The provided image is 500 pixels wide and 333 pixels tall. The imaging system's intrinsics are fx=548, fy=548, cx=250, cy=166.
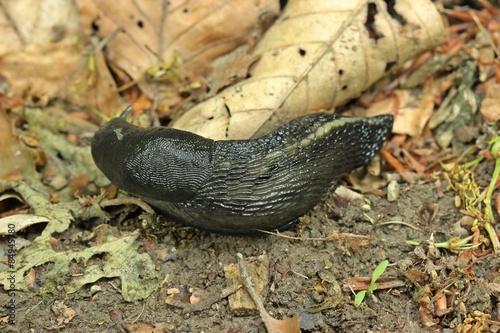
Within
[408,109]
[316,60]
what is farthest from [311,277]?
[408,109]

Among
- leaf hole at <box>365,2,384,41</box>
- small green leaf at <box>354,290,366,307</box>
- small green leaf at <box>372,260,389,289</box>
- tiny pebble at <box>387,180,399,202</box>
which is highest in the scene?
leaf hole at <box>365,2,384,41</box>

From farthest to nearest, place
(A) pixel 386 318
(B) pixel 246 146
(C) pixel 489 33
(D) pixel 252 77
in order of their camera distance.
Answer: (C) pixel 489 33
(D) pixel 252 77
(B) pixel 246 146
(A) pixel 386 318

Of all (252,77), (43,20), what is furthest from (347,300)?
(43,20)

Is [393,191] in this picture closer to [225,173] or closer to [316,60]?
[316,60]

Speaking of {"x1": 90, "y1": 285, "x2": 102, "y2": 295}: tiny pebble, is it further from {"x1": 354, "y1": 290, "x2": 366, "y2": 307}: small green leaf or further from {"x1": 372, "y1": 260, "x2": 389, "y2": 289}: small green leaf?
{"x1": 372, "y1": 260, "x2": 389, "y2": 289}: small green leaf

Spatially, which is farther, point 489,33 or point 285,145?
point 489,33

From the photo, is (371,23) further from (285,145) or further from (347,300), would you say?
(347,300)

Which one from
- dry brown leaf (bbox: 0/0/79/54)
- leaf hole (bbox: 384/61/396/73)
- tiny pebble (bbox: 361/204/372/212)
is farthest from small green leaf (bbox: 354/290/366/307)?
dry brown leaf (bbox: 0/0/79/54)
